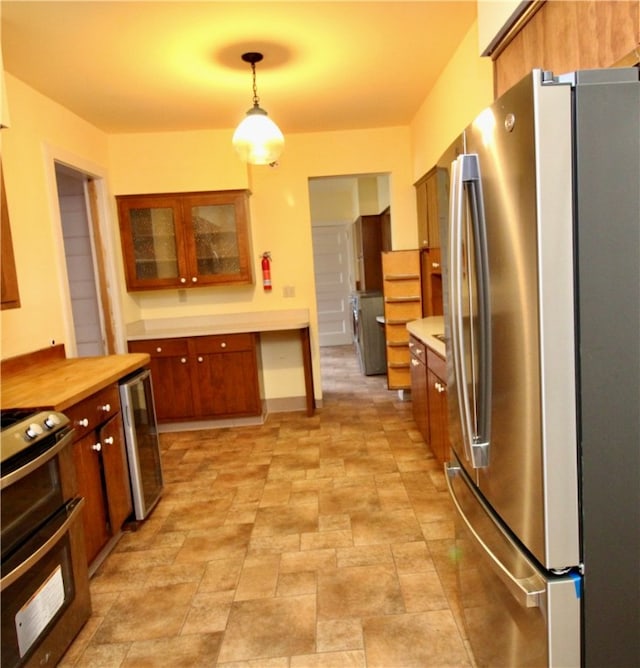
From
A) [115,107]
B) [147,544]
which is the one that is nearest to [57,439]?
[147,544]

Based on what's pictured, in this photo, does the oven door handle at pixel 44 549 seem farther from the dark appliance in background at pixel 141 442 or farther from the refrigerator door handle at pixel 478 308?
the refrigerator door handle at pixel 478 308

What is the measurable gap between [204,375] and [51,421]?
2499 millimetres

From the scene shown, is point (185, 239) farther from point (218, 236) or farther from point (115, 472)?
point (115, 472)

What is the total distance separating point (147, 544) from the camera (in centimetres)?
248

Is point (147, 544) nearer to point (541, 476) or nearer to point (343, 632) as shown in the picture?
point (343, 632)

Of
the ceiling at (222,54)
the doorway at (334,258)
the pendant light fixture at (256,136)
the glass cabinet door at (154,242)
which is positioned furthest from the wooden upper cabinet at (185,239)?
the doorway at (334,258)

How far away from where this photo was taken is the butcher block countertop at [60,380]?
6.29 ft

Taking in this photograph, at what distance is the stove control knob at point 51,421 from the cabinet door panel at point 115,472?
0.55 meters

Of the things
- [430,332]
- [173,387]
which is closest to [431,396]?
[430,332]

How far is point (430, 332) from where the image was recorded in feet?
10.5

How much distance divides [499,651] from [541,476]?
24.8 inches

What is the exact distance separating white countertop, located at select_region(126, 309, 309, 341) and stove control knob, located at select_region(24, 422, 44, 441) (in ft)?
8.35

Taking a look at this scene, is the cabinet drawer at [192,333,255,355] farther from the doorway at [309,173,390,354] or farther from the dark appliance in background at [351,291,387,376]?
the doorway at [309,173,390,354]

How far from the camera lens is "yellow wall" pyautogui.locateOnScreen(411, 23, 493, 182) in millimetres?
2614
